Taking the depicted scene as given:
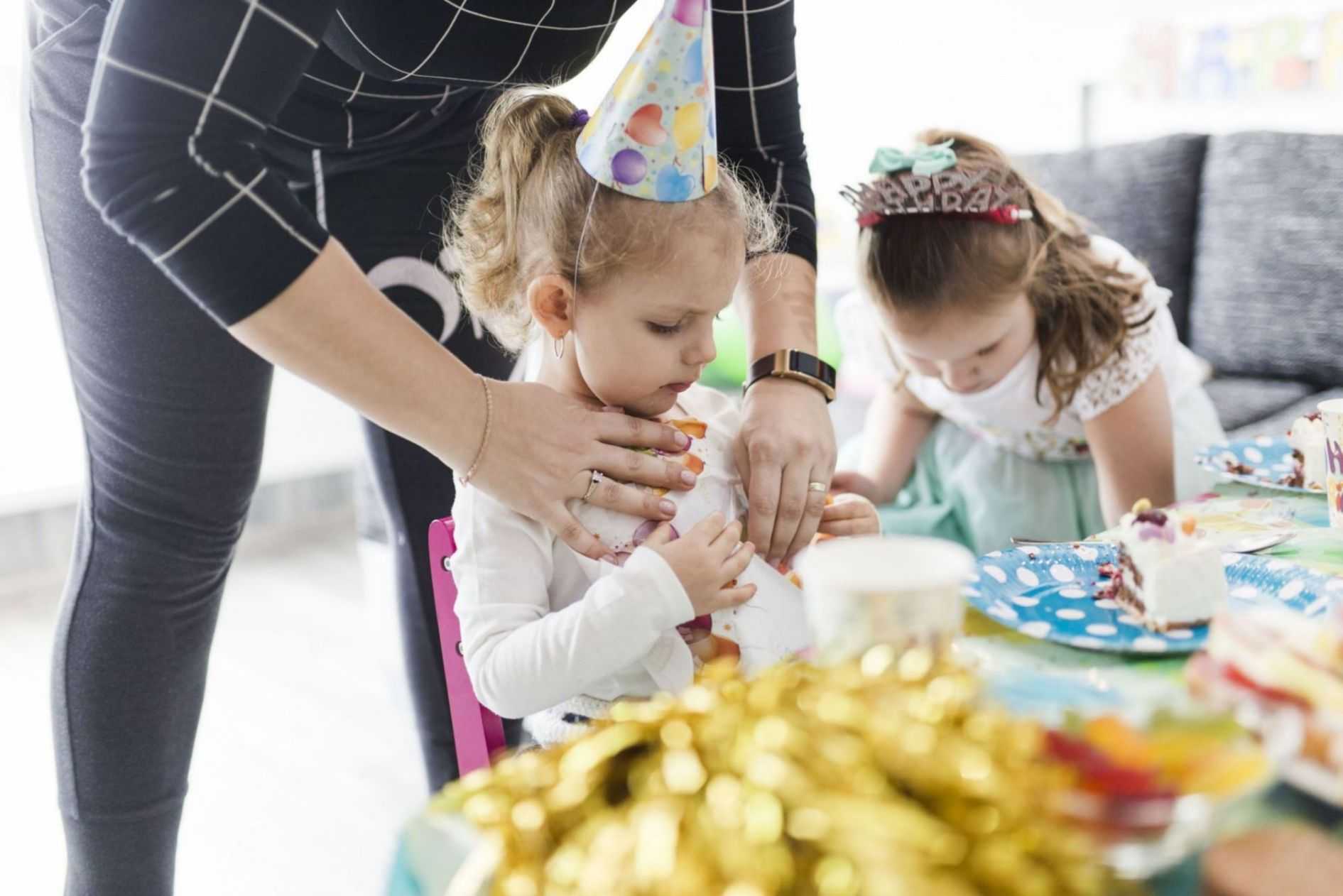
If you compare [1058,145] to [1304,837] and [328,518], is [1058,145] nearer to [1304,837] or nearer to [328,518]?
[328,518]

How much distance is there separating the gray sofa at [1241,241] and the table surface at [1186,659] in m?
1.05

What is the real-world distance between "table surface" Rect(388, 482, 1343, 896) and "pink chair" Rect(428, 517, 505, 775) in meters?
0.46

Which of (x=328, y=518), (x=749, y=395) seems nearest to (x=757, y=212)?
(x=749, y=395)

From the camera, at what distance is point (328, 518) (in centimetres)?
356

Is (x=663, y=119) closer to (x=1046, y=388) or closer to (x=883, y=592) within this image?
(x=883, y=592)

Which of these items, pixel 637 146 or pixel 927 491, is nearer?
pixel 637 146

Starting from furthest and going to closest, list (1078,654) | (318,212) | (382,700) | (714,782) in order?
(382,700) → (318,212) → (1078,654) → (714,782)

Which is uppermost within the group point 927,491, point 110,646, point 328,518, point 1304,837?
point 1304,837

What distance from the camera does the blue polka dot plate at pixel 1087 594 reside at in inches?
30.8

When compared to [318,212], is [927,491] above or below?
below

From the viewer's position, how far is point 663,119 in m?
0.92

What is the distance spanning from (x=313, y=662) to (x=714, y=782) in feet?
7.62

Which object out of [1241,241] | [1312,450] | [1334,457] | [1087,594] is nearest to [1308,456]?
[1312,450]

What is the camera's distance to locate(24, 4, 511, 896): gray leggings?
105 cm
